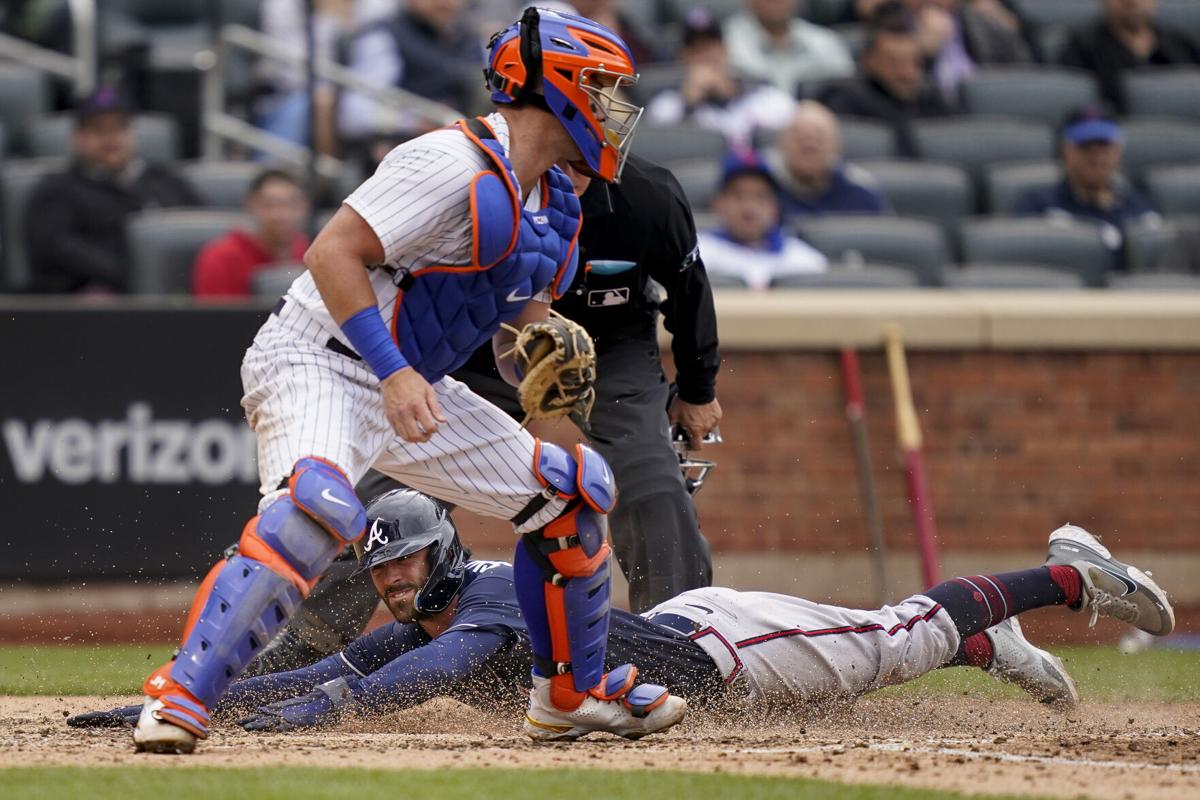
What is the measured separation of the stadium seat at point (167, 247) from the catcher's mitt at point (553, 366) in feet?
15.6

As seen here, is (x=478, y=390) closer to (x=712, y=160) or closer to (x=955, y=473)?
(x=955, y=473)

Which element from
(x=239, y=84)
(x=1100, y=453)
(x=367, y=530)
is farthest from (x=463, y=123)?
(x=239, y=84)

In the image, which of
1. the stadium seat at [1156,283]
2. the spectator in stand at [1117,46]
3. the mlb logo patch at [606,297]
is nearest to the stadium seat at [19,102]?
the mlb logo patch at [606,297]

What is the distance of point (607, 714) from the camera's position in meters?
4.94

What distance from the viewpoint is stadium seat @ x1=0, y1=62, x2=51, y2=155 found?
10.3m

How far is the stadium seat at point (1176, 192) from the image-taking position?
10750 mm

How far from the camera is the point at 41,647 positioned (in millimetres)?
8039

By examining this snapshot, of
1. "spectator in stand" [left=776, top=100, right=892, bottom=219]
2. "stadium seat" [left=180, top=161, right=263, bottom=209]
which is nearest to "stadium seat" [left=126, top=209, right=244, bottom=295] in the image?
"stadium seat" [left=180, top=161, right=263, bottom=209]

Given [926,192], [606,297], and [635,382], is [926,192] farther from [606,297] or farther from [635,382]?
[606,297]

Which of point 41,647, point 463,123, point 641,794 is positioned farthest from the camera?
point 41,647

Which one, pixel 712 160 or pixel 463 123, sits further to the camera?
pixel 712 160

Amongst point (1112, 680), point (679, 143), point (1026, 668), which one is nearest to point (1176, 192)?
point (679, 143)

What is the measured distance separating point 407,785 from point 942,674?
3.35 m

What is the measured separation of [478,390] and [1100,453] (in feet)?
13.1
